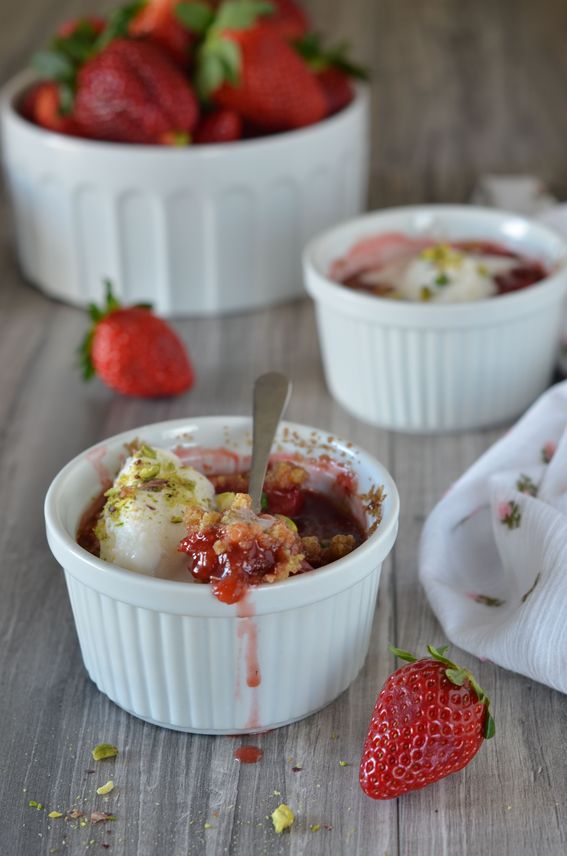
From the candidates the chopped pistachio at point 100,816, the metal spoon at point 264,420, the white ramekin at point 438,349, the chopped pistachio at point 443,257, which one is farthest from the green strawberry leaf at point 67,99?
the chopped pistachio at point 100,816

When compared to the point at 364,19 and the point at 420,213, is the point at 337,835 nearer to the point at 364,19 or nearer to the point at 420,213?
the point at 420,213

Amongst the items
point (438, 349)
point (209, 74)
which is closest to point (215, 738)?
point (438, 349)

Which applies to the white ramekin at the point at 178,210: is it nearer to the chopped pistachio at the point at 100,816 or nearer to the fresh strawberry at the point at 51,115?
the fresh strawberry at the point at 51,115

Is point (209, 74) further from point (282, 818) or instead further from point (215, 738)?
point (282, 818)

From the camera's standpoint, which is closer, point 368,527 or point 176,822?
point 176,822

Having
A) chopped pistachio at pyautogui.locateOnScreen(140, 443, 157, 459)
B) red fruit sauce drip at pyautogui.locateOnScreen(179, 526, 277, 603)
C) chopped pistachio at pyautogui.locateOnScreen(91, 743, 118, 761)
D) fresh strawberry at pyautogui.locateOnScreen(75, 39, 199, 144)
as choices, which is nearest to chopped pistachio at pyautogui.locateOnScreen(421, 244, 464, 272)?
fresh strawberry at pyautogui.locateOnScreen(75, 39, 199, 144)

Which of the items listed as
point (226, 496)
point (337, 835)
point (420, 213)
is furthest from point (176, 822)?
point (420, 213)
